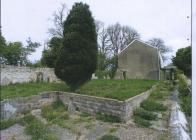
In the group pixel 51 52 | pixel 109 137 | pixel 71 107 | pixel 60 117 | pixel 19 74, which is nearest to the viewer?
pixel 19 74

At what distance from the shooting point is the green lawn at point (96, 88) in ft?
5.08

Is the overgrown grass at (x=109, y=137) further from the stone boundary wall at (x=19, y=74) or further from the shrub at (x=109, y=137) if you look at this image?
the stone boundary wall at (x=19, y=74)

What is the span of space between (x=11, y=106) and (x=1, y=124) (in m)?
0.16

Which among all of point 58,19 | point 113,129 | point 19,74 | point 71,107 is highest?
point 58,19

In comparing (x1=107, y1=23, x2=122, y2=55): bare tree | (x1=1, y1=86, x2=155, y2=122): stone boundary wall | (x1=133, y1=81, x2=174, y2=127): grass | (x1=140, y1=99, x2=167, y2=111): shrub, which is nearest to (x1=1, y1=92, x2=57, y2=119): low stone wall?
(x1=1, y1=86, x2=155, y2=122): stone boundary wall

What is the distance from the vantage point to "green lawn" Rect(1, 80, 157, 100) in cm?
155

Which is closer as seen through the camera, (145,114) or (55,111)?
(55,111)

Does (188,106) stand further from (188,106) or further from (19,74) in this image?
(19,74)

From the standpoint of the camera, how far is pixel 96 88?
2.52 m

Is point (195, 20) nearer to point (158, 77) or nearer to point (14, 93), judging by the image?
point (158, 77)

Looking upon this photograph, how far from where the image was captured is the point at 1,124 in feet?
5.00

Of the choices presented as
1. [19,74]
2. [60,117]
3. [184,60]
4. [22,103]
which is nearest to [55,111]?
[60,117]

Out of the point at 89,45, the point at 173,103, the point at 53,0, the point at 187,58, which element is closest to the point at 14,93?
the point at 53,0

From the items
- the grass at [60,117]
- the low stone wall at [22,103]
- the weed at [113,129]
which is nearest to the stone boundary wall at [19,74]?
the low stone wall at [22,103]
